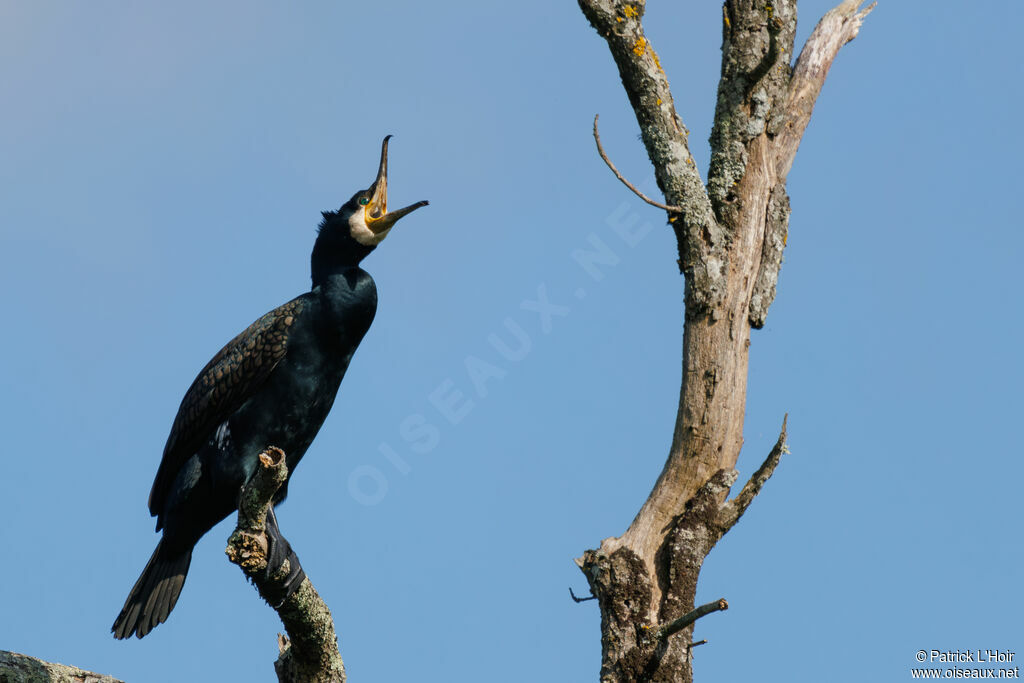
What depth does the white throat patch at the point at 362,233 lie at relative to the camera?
17.6ft

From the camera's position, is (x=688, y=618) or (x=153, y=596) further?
(x=153, y=596)

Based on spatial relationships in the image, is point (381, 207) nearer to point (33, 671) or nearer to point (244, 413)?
Answer: point (244, 413)

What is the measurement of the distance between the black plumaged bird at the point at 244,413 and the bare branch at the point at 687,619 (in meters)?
2.05

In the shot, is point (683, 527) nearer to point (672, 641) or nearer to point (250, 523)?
point (672, 641)

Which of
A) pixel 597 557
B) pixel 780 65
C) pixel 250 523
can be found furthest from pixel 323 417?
pixel 780 65

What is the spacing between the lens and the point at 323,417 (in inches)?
205

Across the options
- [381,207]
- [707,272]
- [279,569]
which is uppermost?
[381,207]

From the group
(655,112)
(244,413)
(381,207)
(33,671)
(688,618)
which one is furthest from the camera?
(381,207)

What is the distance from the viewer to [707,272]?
14.1 ft

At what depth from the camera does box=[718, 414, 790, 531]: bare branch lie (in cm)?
407

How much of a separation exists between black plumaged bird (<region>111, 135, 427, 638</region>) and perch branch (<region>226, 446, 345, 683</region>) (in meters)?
0.89

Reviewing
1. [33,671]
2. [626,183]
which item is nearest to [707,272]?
[626,183]

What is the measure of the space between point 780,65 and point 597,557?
2.40m

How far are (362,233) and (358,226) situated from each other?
1.9 inches
